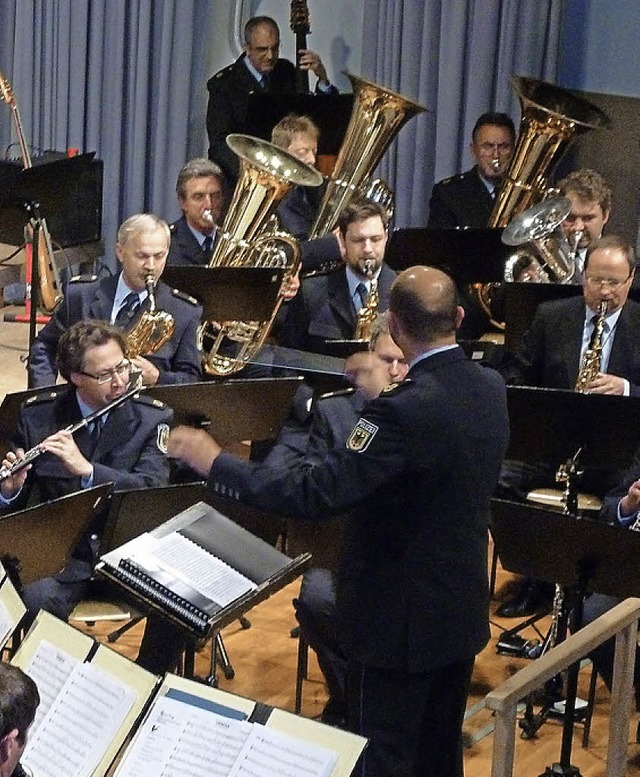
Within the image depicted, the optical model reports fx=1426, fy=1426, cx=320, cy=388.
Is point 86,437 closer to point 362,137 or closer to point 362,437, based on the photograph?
point 362,437

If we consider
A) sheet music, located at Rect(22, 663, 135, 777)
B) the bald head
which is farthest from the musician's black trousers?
the bald head

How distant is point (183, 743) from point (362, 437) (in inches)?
31.8

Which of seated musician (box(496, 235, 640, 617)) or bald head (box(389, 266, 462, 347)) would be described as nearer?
bald head (box(389, 266, 462, 347))

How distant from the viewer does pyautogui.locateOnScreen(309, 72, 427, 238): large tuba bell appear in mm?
6457

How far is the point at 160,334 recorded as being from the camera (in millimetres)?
5238

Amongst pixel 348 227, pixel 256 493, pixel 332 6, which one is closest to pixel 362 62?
pixel 332 6

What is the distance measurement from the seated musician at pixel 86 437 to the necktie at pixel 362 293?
4.24 feet

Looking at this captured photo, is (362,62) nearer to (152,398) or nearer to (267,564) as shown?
(152,398)

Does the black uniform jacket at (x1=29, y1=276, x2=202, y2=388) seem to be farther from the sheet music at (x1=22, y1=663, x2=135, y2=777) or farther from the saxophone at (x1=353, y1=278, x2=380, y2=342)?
the sheet music at (x1=22, y1=663, x2=135, y2=777)

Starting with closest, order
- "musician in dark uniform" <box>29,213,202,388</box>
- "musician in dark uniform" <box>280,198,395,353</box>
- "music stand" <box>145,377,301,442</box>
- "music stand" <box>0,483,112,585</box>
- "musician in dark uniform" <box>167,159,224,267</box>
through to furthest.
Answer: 1. "music stand" <box>0,483,112,585</box>
2. "music stand" <box>145,377,301,442</box>
3. "musician in dark uniform" <box>29,213,202,388</box>
4. "musician in dark uniform" <box>280,198,395,353</box>
5. "musician in dark uniform" <box>167,159,224,267</box>

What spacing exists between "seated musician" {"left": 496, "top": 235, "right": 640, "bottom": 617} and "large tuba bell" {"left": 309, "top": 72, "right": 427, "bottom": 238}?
1.51m

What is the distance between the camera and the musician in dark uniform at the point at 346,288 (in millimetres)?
5480

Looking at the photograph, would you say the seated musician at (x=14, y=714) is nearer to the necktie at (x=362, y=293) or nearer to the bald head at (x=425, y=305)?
the bald head at (x=425, y=305)

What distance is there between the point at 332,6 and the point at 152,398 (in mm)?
4848
